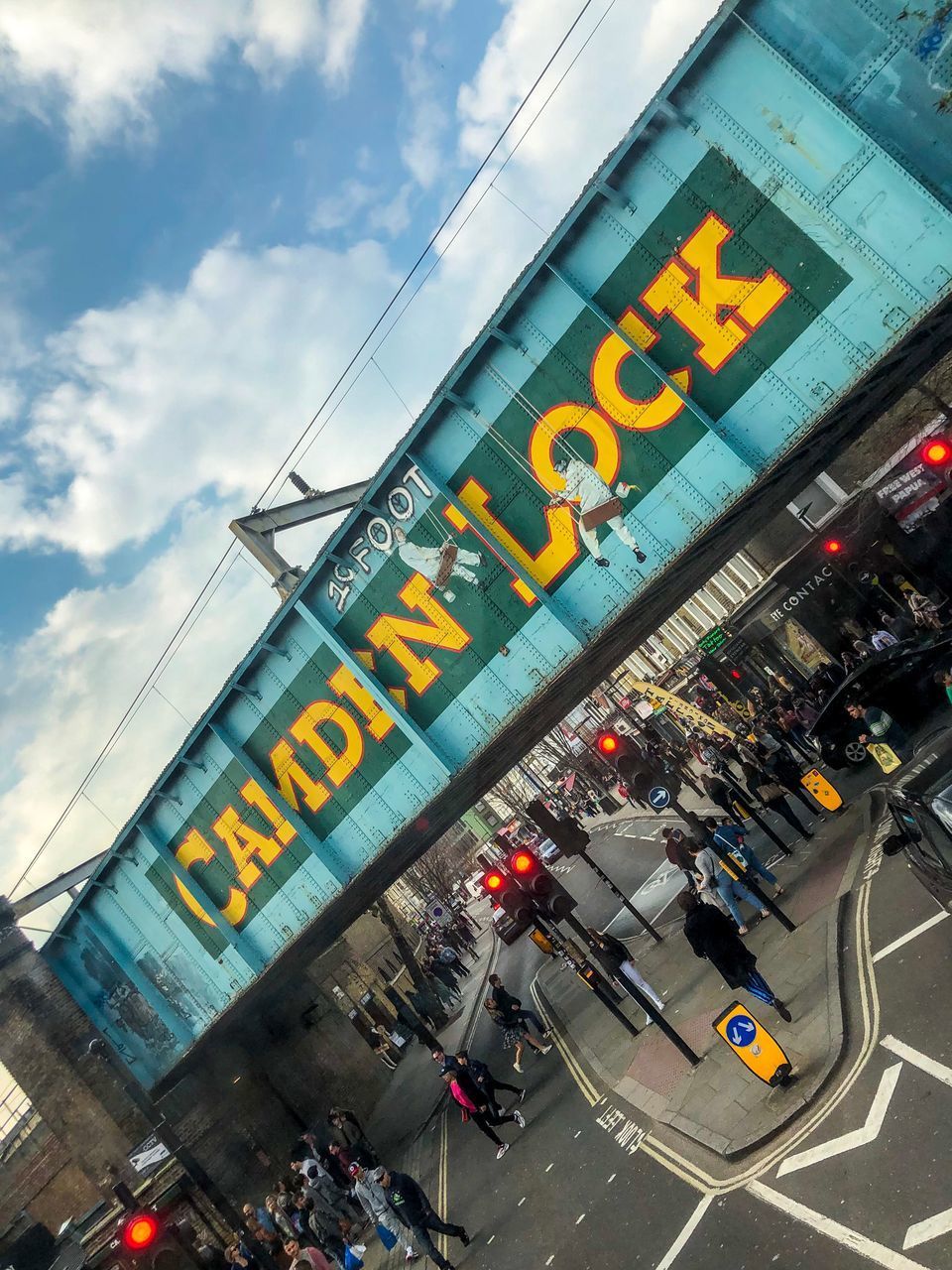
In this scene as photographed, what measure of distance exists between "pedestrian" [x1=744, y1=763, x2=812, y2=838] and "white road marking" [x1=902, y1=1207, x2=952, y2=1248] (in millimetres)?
8532

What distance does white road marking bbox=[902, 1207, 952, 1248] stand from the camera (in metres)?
5.11

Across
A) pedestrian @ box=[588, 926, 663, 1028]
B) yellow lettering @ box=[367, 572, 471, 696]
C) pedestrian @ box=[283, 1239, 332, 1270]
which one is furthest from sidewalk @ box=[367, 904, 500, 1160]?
yellow lettering @ box=[367, 572, 471, 696]

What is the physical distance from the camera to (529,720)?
1440 cm

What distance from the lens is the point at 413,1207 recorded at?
9117 mm

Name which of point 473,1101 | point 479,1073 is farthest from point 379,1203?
point 479,1073

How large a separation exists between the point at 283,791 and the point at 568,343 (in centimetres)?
871

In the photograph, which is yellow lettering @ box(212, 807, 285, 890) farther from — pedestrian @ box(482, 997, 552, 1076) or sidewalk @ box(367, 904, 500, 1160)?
sidewalk @ box(367, 904, 500, 1160)

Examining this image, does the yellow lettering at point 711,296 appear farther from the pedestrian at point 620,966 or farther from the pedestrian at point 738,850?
the pedestrian at point 620,966

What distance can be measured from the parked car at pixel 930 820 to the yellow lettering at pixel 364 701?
24.2ft

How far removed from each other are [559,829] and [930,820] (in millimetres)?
5768

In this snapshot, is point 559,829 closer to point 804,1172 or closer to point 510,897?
point 510,897

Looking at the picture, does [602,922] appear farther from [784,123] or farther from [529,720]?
[784,123]

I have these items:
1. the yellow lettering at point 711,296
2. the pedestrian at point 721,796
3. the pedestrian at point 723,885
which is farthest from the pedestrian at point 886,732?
the yellow lettering at point 711,296

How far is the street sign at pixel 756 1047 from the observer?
7625 millimetres
